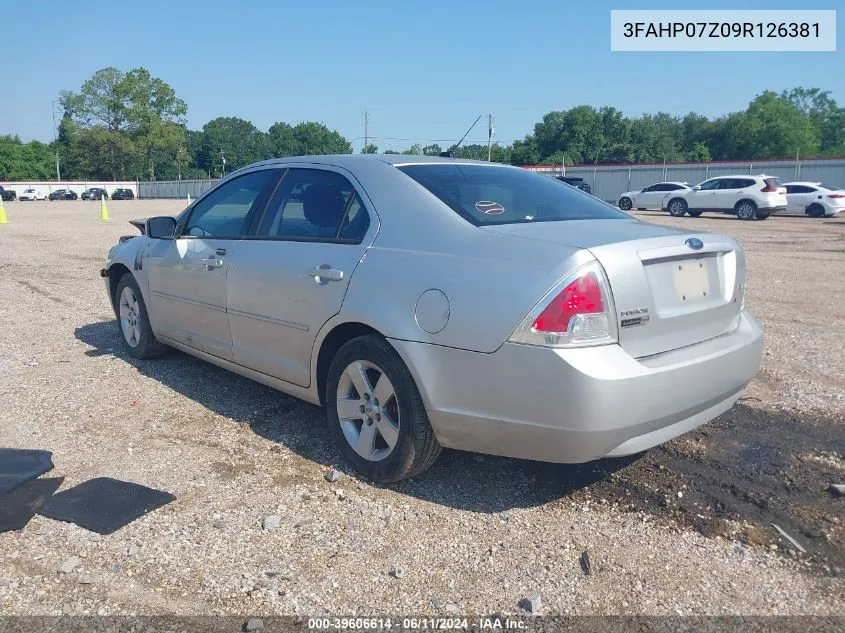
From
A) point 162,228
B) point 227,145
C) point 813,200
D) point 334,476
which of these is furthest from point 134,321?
point 227,145

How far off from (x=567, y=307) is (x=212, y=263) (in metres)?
2.62

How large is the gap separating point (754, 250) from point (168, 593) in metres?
15.2

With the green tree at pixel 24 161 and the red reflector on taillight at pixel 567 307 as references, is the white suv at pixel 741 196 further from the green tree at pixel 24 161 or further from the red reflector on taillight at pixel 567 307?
the green tree at pixel 24 161

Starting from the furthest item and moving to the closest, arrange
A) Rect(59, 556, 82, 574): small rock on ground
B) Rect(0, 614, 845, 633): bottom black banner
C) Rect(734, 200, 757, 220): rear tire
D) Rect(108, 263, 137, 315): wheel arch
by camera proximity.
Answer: Rect(734, 200, 757, 220): rear tire, Rect(108, 263, 137, 315): wheel arch, Rect(59, 556, 82, 574): small rock on ground, Rect(0, 614, 845, 633): bottom black banner

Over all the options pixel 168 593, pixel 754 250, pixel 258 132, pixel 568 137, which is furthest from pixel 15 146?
pixel 168 593

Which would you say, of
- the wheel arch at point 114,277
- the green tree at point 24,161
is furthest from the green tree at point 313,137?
the wheel arch at point 114,277

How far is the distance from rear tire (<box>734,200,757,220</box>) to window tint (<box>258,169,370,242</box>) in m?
25.4

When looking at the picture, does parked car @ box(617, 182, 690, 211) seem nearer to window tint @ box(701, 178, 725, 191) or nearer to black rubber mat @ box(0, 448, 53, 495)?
window tint @ box(701, 178, 725, 191)

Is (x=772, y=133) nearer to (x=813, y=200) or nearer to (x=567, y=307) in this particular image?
(x=813, y=200)

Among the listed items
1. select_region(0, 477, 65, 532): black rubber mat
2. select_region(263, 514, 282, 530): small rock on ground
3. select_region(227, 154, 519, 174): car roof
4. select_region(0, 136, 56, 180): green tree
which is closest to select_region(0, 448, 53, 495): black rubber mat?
select_region(0, 477, 65, 532): black rubber mat

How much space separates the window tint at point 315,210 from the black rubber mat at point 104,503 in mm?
1597

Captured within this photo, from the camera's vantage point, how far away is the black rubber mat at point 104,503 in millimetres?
3205

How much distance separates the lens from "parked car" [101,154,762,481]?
2.89 metres

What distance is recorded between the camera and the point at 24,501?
3383mm
